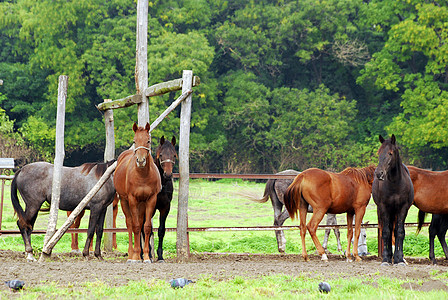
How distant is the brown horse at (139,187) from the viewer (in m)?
8.33

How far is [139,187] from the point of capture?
8516 mm

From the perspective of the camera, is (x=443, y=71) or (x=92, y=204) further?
(x=443, y=71)

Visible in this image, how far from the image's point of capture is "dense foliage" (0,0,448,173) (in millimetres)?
31094

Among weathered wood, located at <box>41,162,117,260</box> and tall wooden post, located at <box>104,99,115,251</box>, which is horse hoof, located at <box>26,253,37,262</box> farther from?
tall wooden post, located at <box>104,99,115,251</box>

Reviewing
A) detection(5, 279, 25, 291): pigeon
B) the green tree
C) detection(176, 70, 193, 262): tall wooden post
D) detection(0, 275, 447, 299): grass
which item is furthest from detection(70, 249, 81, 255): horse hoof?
the green tree

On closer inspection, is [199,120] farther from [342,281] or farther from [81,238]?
[342,281]

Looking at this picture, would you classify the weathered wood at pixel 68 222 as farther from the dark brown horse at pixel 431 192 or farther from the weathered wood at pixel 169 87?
the dark brown horse at pixel 431 192

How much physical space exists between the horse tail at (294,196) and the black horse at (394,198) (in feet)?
4.12

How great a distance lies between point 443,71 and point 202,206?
60.6 ft

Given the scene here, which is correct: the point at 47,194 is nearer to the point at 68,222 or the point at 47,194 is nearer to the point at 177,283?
the point at 68,222

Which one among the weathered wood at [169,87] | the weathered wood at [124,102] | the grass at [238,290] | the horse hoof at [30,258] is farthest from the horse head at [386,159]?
Answer: the horse hoof at [30,258]

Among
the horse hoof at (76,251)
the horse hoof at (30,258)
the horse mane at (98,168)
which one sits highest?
the horse mane at (98,168)

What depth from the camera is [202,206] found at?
20.1 meters

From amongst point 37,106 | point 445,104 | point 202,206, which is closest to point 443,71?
point 445,104
